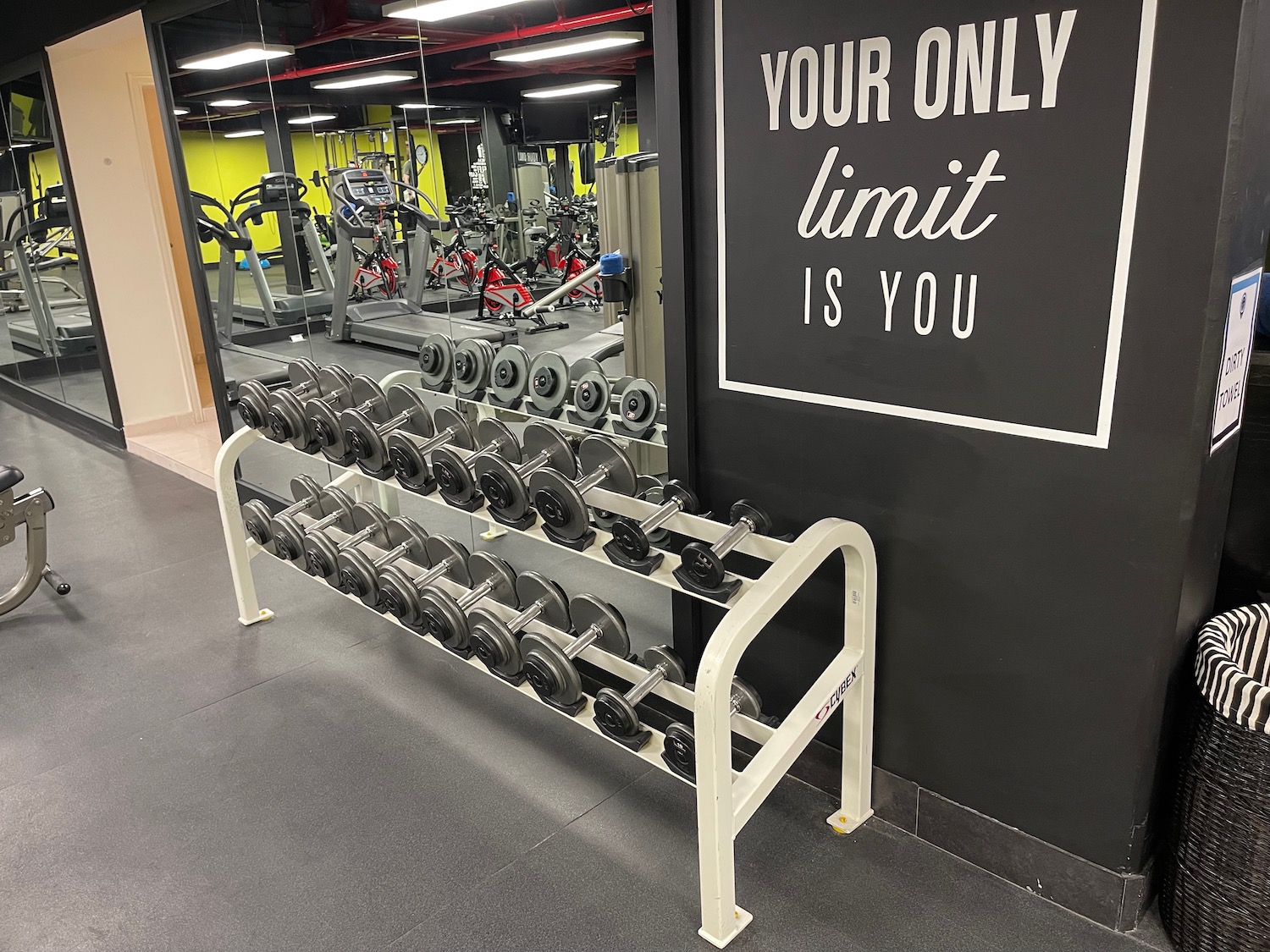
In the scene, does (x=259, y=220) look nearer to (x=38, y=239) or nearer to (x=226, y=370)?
(x=226, y=370)

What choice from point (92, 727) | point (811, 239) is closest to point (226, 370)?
point (92, 727)

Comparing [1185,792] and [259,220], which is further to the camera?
[259,220]

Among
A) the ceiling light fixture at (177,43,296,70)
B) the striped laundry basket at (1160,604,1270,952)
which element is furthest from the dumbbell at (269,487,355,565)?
the striped laundry basket at (1160,604,1270,952)

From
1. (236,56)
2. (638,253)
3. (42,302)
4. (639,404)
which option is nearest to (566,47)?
(638,253)

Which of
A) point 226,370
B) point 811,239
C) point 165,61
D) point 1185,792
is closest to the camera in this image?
point 1185,792

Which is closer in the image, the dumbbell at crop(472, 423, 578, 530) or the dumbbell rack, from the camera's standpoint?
the dumbbell rack

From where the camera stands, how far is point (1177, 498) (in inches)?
53.1

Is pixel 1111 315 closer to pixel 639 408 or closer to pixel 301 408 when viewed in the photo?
pixel 639 408

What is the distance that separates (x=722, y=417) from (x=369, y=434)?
38.0 inches

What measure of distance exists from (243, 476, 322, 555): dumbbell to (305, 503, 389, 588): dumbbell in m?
0.21

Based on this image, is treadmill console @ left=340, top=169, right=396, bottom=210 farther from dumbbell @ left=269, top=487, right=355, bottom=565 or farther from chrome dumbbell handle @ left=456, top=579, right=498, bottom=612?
chrome dumbbell handle @ left=456, top=579, right=498, bottom=612

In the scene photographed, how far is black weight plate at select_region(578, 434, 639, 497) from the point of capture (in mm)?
2014

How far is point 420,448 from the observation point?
7.45 feet

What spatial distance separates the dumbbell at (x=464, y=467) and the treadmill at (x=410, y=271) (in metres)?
0.51
